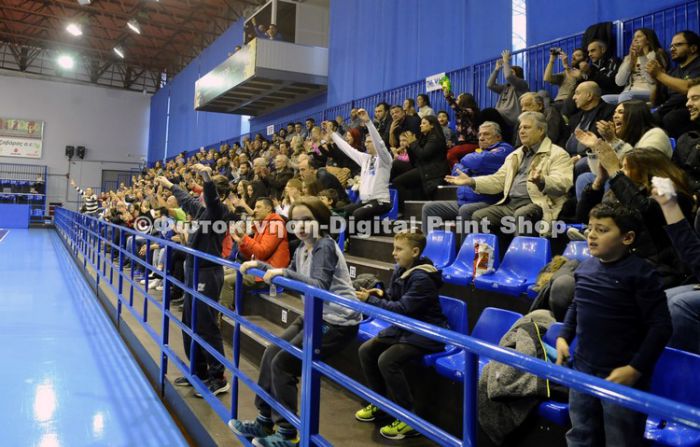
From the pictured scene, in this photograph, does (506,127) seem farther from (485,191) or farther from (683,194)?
(683,194)

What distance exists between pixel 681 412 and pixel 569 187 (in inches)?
123

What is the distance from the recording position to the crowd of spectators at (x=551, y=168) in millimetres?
2387

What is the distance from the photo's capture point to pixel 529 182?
3713 mm

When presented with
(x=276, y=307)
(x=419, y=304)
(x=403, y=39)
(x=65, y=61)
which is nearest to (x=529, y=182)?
(x=419, y=304)

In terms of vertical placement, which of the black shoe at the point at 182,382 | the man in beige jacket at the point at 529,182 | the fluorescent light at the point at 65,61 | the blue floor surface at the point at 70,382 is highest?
the fluorescent light at the point at 65,61

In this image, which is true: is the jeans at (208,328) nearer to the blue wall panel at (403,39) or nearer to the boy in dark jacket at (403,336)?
the boy in dark jacket at (403,336)

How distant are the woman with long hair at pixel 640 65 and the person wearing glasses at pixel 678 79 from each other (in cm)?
18

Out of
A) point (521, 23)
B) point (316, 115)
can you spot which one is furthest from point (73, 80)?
point (521, 23)

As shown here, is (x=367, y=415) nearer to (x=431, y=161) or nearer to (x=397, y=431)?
(x=397, y=431)

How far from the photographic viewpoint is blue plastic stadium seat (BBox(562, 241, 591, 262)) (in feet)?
9.51

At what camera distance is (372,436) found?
2602mm

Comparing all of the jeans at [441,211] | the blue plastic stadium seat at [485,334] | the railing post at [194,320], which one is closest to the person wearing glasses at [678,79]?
the jeans at [441,211]

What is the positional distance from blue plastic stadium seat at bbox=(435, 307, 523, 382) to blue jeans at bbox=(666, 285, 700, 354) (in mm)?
629

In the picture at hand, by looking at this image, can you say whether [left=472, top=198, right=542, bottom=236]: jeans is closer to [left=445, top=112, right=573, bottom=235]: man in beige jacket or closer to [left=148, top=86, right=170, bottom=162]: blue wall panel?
[left=445, top=112, right=573, bottom=235]: man in beige jacket
